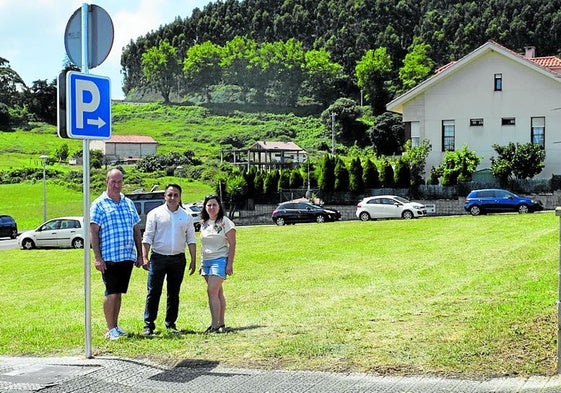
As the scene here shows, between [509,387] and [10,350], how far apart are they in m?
5.32

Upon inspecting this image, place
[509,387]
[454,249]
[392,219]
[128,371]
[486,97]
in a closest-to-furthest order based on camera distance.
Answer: [509,387], [128,371], [454,249], [392,219], [486,97]

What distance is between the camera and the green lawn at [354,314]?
7.23 meters

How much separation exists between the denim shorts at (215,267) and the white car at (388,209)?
33.2 metres

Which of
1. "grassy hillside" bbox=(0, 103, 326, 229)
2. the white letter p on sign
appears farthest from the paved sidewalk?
"grassy hillside" bbox=(0, 103, 326, 229)

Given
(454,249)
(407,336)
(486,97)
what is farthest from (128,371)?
(486,97)

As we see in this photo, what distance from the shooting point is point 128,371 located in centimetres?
718

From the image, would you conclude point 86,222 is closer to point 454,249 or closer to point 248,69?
point 454,249

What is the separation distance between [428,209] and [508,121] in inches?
361

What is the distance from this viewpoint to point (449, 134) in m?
50.5

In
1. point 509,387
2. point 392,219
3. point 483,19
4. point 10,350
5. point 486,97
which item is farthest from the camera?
point 483,19

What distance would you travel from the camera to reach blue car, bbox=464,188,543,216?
132 feet

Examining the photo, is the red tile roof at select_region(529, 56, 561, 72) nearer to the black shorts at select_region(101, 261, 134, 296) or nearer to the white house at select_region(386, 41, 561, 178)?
the white house at select_region(386, 41, 561, 178)

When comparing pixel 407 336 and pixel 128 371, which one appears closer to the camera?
pixel 128 371

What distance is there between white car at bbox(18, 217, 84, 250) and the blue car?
19.9 m
